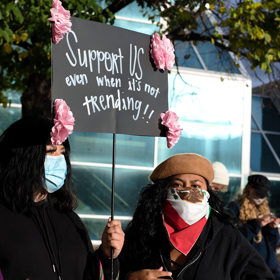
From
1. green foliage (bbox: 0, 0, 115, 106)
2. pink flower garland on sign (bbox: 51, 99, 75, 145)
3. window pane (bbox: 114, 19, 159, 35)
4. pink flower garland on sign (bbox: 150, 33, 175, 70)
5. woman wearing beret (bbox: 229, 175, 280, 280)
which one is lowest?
woman wearing beret (bbox: 229, 175, 280, 280)

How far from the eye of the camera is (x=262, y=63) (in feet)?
14.2

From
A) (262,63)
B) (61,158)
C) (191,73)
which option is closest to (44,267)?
(61,158)

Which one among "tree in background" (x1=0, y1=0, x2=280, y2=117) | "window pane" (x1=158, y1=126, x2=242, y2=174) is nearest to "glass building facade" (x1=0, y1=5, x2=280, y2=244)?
"window pane" (x1=158, y1=126, x2=242, y2=174)

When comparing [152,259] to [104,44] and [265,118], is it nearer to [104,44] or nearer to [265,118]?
[104,44]

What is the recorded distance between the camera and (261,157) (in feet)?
31.9

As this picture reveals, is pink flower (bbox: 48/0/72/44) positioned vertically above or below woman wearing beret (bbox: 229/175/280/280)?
above

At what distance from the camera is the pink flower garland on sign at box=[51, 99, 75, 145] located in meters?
1.69

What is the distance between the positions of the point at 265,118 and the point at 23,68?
7845mm

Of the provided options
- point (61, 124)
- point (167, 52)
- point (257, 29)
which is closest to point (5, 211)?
point (61, 124)

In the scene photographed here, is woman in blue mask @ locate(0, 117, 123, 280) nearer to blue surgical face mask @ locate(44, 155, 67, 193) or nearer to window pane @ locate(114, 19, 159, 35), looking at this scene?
blue surgical face mask @ locate(44, 155, 67, 193)

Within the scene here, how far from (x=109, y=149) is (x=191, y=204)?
19.5 ft

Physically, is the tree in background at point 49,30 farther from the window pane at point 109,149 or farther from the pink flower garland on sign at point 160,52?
the window pane at point 109,149

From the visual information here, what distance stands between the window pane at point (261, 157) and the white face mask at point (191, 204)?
26.0 ft

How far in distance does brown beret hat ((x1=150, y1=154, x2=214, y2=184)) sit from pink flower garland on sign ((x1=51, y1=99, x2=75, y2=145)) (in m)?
0.68
